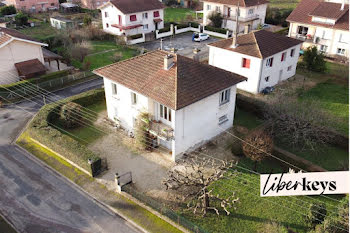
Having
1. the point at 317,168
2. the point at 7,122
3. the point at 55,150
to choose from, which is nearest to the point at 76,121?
the point at 55,150

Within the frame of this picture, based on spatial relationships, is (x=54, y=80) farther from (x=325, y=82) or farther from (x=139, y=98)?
(x=325, y=82)

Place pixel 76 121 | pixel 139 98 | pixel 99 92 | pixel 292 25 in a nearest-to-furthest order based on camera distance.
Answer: pixel 139 98
pixel 76 121
pixel 99 92
pixel 292 25

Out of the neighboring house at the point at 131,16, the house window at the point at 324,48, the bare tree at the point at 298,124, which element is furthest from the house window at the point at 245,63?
the neighboring house at the point at 131,16

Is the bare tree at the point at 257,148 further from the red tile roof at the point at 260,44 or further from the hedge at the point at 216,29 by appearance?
the hedge at the point at 216,29

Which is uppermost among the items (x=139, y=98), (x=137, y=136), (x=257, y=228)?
(x=139, y=98)

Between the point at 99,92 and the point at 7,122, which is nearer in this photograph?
the point at 7,122

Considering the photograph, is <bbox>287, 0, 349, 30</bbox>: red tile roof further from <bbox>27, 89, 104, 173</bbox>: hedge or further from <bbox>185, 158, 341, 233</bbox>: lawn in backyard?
<bbox>27, 89, 104, 173</bbox>: hedge

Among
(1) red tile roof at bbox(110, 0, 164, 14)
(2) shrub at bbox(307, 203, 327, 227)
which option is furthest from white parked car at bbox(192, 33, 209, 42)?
(2) shrub at bbox(307, 203, 327, 227)
